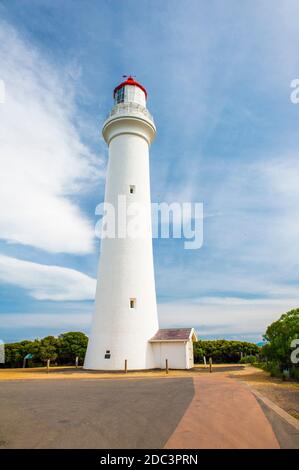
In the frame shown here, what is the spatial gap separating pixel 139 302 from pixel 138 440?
669 inches

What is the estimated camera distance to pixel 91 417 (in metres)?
7.66

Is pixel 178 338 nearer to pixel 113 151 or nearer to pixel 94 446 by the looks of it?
pixel 113 151

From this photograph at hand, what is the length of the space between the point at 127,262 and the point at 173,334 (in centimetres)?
631

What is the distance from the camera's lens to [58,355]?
28.3 m

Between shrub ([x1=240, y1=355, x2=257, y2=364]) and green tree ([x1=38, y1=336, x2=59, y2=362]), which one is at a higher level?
green tree ([x1=38, y1=336, x2=59, y2=362])

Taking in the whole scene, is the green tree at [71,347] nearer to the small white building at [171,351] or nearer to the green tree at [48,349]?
the green tree at [48,349]

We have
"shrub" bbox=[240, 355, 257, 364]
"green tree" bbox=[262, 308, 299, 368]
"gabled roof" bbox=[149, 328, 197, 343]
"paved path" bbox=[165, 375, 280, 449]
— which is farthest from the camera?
"shrub" bbox=[240, 355, 257, 364]

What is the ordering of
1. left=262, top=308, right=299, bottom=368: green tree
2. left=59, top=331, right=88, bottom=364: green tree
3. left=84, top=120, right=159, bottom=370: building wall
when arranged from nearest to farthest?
1. left=262, top=308, right=299, bottom=368: green tree
2. left=84, top=120, right=159, bottom=370: building wall
3. left=59, top=331, right=88, bottom=364: green tree

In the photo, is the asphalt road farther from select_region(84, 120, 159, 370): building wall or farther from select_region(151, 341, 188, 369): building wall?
select_region(151, 341, 188, 369): building wall

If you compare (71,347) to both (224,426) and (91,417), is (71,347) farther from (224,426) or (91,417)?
(224,426)

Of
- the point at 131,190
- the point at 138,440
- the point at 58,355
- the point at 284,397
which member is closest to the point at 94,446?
the point at 138,440

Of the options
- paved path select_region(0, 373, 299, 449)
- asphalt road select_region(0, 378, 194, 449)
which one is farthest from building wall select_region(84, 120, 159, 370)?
paved path select_region(0, 373, 299, 449)

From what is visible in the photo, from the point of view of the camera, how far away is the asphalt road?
5.79 metres
